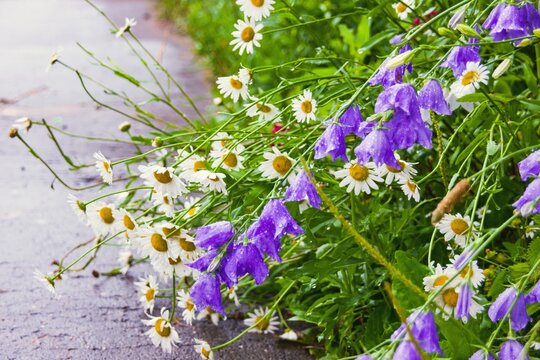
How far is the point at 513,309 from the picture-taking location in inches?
50.3

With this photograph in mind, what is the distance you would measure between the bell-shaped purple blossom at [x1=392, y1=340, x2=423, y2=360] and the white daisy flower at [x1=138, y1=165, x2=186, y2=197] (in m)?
0.65

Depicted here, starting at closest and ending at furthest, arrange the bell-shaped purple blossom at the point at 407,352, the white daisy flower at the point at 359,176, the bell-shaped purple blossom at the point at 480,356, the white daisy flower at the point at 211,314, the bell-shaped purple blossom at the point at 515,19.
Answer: the bell-shaped purple blossom at the point at 407,352
the bell-shaped purple blossom at the point at 480,356
the bell-shaped purple blossom at the point at 515,19
the white daisy flower at the point at 359,176
the white daisy flower at the point at 211,314

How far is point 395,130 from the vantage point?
4.33ft

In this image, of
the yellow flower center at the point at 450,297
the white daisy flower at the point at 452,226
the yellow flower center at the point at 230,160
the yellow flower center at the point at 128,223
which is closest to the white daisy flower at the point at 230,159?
the yellow flower center at the point at 230,160

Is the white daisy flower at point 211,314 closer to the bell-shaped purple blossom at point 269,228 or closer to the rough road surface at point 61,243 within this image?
the rough road surface at point 61,243

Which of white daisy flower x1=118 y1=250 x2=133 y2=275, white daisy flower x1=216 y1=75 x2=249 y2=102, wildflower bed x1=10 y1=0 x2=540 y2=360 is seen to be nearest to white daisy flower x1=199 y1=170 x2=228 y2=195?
wildflower bed x1=10 y1=0 x2=540 y2=360

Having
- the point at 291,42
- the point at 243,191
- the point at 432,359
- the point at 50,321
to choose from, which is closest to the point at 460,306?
the point at 432,359

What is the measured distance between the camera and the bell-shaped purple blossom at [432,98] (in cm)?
141

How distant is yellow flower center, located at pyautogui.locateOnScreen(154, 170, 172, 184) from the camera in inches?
63.2

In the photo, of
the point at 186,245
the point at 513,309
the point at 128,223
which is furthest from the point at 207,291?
the point at 513,309

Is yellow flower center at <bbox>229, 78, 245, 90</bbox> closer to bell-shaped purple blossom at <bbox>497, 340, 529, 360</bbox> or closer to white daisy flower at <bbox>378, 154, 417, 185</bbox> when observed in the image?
white daisy flower at <bbox>378, 154, 417, 185</bbox>

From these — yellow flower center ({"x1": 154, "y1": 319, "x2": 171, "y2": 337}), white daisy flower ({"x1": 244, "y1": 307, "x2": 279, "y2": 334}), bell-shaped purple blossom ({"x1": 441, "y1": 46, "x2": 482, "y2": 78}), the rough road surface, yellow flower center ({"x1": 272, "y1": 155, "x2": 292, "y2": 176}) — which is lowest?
the rough road surface

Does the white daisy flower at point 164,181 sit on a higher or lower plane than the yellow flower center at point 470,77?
lower

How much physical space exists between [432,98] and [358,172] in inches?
9.1
